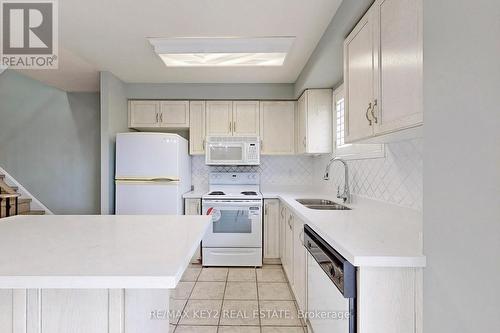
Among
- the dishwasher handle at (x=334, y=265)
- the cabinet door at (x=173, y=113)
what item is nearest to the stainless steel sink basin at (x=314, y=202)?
the dishwasher handle at (x=334, y=265)

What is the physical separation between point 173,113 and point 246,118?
95cm

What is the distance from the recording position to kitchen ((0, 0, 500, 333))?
817mm

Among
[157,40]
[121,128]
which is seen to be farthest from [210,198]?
[157,40]

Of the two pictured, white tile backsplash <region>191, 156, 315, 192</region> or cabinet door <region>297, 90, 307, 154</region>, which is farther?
white tile backsplash <region>191, 156, 315, 192</region>

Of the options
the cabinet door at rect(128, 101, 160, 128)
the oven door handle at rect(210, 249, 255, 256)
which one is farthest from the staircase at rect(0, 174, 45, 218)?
the oven door handle at rect(210, 249, 255, 256)

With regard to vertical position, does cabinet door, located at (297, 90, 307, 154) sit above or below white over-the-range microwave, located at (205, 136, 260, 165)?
above

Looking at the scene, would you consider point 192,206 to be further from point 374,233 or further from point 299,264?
point 374,233

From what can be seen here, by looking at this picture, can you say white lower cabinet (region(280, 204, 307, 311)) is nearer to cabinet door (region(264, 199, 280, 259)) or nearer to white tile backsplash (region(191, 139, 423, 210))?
cabinet door (region(264, 199, 280, 259))

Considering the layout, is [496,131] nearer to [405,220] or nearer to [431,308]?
[431,308]

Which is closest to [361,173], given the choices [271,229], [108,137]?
[271,229]

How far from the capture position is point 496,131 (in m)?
0.64

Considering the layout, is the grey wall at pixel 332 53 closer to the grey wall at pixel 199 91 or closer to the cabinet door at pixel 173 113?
the grey wall at pixel 199 91
